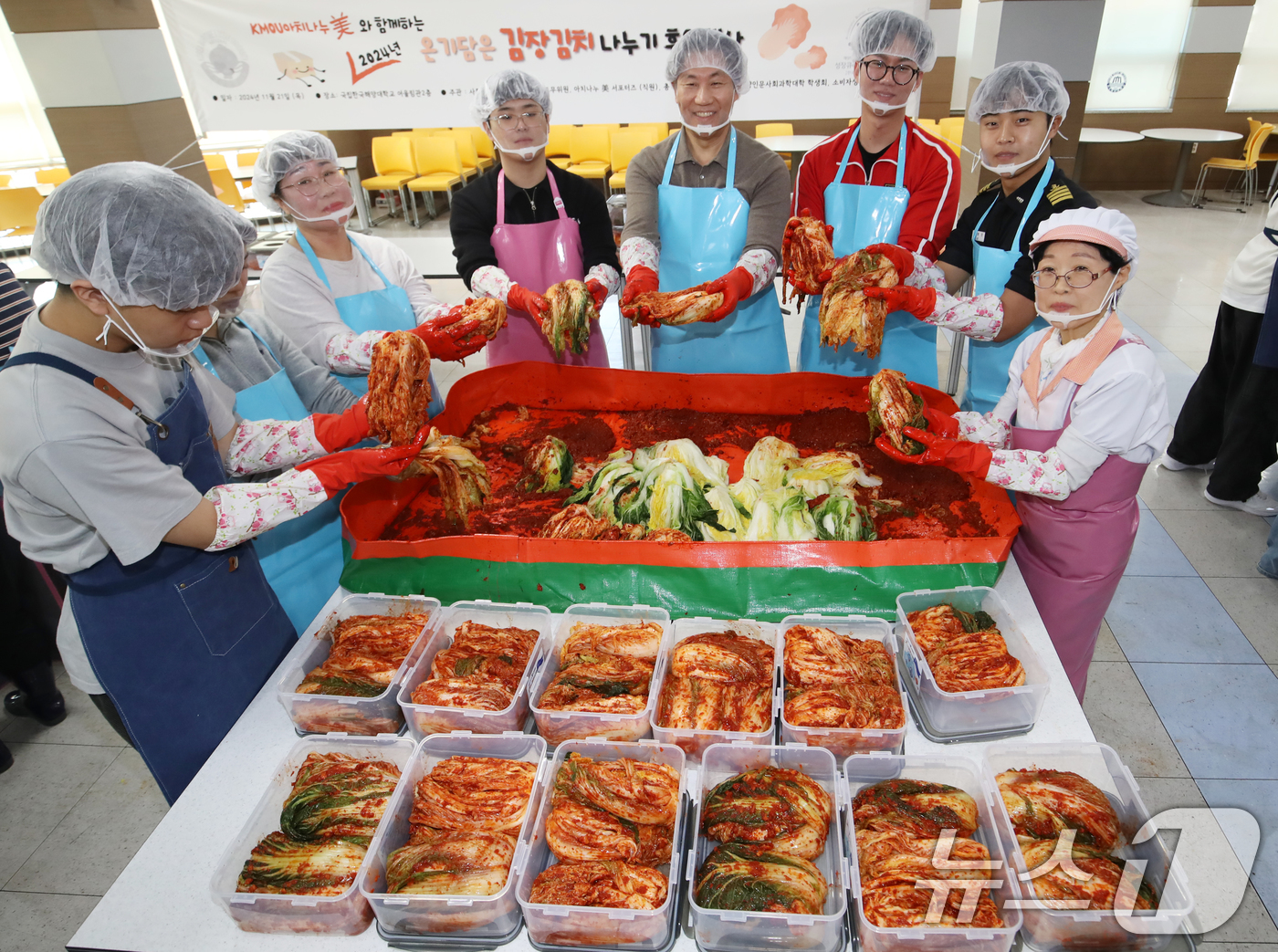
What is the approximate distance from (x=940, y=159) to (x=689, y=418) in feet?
5.98

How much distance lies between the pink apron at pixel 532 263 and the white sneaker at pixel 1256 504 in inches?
176

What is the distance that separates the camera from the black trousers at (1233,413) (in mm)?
4566

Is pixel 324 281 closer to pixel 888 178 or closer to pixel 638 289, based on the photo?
pixel 638 289

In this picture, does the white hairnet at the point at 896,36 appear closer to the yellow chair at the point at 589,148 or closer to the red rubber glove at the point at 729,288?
the red rubber glove at the point at 729,288

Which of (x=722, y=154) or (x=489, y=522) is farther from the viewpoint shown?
(x=722, y=154)

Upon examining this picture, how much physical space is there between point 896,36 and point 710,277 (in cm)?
140

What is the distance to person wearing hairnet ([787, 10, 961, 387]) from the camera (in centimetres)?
345

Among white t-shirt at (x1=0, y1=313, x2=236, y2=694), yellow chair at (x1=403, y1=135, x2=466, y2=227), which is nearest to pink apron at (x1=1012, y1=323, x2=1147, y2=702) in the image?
white t-shirt at (x1=0, y1=313, x2=236, y2=694)

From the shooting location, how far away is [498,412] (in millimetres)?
3588

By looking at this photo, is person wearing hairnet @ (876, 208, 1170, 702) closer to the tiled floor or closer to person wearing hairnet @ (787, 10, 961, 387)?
person wearing hairnet @ (787, 10, 961, 387)

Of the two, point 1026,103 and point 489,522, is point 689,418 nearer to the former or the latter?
point 489,522

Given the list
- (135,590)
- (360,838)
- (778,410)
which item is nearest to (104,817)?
Result: (135,590)

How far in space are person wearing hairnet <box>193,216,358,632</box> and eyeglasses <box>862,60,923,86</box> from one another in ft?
9.30

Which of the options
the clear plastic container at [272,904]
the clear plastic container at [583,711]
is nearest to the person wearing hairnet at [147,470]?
the clear plastic container at [272,904]
